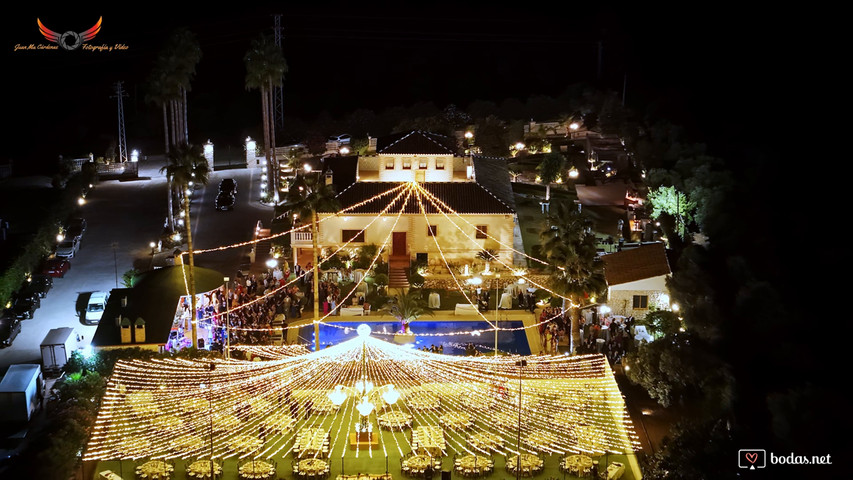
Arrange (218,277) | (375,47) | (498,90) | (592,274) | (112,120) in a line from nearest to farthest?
1. (592,274)
2. (218,277)
3. (112,120)
4. (498,90)
5. (375,47)

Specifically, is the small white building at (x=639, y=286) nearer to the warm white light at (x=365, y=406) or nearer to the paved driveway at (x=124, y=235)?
the warm white light at (x=365, y=406)

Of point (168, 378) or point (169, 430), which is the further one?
point (168, 378)

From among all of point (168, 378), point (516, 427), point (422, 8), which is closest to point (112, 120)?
point (422, 8)

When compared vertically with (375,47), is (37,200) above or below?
below

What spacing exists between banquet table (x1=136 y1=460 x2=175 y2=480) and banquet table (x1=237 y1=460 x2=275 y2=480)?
6.32 feet

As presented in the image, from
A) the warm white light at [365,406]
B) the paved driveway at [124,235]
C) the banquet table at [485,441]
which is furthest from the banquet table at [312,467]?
the paved driveway at [124,235]

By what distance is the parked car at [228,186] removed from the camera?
186 ft

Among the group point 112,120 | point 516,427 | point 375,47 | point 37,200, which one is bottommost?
point 516,427

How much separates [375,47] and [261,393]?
7775 cm

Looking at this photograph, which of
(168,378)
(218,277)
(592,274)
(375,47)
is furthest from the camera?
(375,47)

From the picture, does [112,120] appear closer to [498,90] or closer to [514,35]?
[498,90]

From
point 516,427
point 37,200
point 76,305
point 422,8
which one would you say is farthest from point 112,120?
point 516,427

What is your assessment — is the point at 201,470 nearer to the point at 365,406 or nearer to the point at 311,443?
the point at 311,443

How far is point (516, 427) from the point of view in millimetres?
31453
